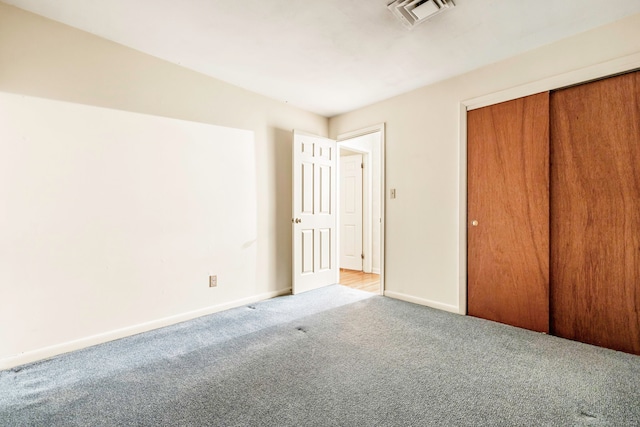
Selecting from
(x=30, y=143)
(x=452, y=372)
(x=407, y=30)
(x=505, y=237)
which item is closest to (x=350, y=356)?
(x=452, y=372)

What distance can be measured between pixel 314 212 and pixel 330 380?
244 centimetres

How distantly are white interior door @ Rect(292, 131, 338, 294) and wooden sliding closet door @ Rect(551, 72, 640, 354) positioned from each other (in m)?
2.53

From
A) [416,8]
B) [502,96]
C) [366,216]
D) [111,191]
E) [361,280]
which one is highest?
[416,8]

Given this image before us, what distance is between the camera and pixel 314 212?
13.1ft

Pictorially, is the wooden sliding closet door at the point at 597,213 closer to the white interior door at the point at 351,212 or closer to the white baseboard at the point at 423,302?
the white baseboard at the point at 423,302

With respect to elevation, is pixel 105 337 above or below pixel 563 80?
below

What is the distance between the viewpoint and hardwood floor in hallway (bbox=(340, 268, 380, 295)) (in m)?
4.08

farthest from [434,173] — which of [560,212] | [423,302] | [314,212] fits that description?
[314,212]

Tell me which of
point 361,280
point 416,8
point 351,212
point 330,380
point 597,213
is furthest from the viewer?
point 351,212

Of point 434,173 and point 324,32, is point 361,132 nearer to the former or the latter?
point 434,173

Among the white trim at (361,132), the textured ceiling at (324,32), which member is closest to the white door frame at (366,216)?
the white trim at (361,132)

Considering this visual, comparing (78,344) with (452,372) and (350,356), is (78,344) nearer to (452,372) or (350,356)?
(350,356)

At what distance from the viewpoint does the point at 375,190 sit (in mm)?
5258

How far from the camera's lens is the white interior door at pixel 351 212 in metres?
5.32
